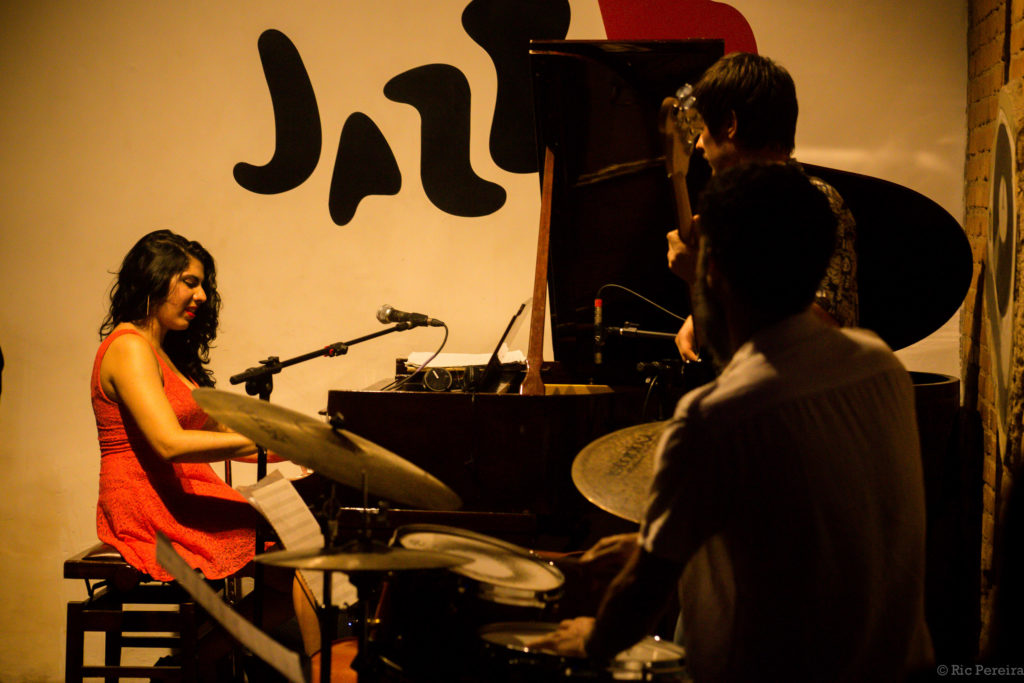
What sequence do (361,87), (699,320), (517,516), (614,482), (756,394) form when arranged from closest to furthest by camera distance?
(756,394), (699,320), (614,482), (517,516), (361,87)

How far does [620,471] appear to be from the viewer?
1.70m

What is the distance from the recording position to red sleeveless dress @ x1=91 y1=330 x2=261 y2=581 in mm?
2752

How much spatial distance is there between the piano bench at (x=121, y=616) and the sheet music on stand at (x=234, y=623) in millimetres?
1211

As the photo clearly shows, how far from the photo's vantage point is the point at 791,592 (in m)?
1.17

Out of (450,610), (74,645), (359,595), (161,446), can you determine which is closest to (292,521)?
(359,595)

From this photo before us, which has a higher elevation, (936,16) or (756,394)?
(936,16)

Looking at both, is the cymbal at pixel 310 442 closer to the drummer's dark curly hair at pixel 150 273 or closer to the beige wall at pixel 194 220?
the drummer's dark curly hair at pixel 150 273

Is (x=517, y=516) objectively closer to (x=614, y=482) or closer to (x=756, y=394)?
(x=614, y=482)

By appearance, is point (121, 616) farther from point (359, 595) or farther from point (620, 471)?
point (620, 471)

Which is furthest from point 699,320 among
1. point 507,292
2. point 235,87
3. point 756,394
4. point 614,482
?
point 235,87

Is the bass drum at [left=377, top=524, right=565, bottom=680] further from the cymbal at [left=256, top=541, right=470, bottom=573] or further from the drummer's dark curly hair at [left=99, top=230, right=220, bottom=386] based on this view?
the drummer's dark curly hair at [left=99, top=230, right=220, bottom=386]

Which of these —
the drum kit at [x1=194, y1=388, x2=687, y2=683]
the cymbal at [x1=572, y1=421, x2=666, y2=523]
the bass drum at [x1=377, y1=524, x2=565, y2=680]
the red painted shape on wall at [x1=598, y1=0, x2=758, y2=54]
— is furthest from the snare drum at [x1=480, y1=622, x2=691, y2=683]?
the red painted shape on wall at [x1=598, y1=0, x2=758, y2=54]

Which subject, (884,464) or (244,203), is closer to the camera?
(884,464)

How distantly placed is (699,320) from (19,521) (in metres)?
3.80
